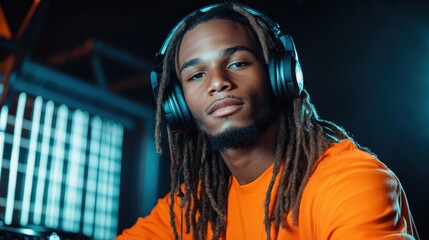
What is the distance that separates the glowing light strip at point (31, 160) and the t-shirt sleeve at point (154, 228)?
1.15 metres

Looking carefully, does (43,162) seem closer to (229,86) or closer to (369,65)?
(229,86)

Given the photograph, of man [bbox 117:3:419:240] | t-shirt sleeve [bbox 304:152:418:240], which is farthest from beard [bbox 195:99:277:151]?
t-shirt sleeve [bbox 304:152:418:240]

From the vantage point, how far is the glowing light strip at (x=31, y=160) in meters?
2.46

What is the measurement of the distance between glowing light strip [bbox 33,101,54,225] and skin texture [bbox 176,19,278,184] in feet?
4.56

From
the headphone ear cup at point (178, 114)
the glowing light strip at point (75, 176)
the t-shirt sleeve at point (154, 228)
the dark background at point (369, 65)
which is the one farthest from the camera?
the glowing light strip at point (75, 176)

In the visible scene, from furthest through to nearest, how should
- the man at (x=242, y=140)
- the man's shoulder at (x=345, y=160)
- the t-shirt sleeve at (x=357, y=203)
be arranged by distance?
the man at (x=242, y=140) < the man's shoulder at (x=345, y=160) < the t-shirt sleeve at (x=357, y=203)

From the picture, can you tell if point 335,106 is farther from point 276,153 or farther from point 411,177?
point 276,153

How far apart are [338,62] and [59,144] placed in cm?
151

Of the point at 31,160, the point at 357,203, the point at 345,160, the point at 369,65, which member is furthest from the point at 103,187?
the point at 357,203

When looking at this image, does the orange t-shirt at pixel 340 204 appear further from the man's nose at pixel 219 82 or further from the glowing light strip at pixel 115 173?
the glowing light strip at pixel 115 173

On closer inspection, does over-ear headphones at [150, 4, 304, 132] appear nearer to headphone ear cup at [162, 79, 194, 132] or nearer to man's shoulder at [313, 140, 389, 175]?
headphone ear cup at [162, 79, 194, 132]

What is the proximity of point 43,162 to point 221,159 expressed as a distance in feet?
4.49

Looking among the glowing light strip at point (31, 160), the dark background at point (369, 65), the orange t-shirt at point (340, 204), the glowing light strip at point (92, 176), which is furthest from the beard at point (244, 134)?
the glowing light strip at point (92, 176)

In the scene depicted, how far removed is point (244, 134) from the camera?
4.19 feet
